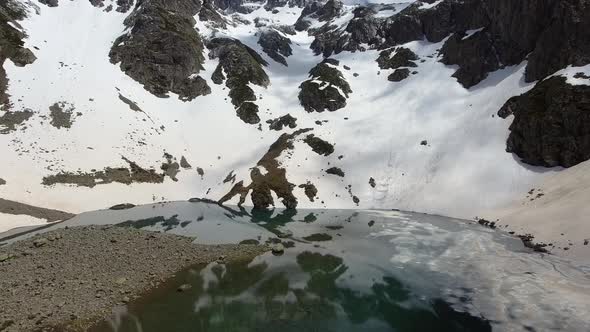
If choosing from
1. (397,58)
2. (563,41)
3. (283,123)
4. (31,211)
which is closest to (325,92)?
(283,123)

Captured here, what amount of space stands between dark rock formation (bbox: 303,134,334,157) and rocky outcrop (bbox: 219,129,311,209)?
10020 mm

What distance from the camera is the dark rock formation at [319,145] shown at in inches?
4060

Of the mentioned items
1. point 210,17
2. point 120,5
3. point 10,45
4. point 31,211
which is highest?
point 210,17

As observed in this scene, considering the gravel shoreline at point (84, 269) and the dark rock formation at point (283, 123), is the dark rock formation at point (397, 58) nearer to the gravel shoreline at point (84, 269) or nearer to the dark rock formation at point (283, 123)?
the dark rock formation at point (283, 123)

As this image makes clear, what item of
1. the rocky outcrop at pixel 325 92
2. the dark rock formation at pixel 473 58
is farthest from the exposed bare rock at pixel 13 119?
the dark rock formation at pixel 473 58

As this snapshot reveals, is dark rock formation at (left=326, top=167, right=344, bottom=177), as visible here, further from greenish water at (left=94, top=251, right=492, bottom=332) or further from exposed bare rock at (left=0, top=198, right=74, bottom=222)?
exposed bare rock at (left=0, top=198, right=74, bottom=222)

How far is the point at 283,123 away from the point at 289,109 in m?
12.5

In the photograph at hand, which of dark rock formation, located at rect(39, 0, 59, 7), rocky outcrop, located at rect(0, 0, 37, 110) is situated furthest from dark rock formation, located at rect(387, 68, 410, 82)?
dark rock formation, located at rect(39, 0, 59, 7)

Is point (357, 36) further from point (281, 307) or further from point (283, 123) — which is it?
point (281, 307)

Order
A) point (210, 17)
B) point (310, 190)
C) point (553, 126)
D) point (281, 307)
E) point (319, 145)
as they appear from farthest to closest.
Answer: point (210, 17)
point (319, 145)
point (310, 190)
point (553, 126)
point (281, 307)

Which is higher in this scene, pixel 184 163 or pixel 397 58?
pixel 397 58

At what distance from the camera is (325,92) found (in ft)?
444

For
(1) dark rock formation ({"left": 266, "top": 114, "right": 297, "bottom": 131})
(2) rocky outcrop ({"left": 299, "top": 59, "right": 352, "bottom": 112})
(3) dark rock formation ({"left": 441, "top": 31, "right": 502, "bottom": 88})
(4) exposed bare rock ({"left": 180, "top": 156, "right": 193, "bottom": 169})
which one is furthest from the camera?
(2) rocky outcrop ({"left": 299, "top": 59, "right": 352, "bottom": 112})

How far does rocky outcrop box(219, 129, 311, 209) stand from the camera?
Answer: 83.9m
